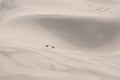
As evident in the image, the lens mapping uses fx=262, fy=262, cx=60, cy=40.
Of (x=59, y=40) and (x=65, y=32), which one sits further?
(x=65, y=32)

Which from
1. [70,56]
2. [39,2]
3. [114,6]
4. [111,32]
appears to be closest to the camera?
[70,56]

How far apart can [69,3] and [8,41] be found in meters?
1.59

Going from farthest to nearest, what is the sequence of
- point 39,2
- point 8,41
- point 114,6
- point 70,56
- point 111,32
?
point 39,2
point 114,6
point 111,32
point 8,41
point 70,56

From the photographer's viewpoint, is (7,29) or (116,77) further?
(7,29)

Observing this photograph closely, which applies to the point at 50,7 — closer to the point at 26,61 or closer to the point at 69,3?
the point at 69,3

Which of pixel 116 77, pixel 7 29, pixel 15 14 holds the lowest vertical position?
pixel 116 77

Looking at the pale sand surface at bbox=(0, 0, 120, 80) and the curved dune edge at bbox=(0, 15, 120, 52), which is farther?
the curved dune edge at bbox=(0, 15, 120, 52)

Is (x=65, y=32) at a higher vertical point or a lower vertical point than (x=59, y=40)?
higher

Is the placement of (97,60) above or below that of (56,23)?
below

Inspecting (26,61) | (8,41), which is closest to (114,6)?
(8,41)

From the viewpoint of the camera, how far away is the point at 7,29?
3070 millimetres

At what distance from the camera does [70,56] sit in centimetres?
219

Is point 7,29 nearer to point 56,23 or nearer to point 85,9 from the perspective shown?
point 56,23

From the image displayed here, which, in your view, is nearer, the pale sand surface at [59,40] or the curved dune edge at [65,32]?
the pale sand surface at [59,40]
